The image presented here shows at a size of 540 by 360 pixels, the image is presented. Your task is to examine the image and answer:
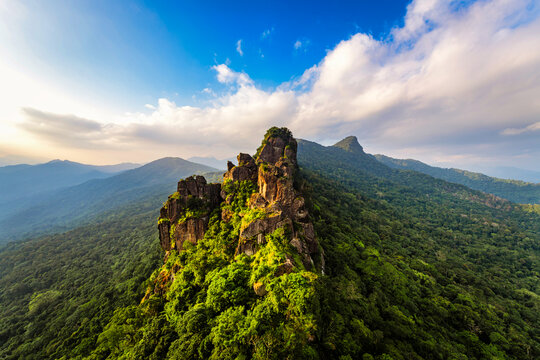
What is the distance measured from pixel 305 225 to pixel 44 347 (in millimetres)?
88142

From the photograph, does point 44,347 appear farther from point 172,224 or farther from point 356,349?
point 356,349

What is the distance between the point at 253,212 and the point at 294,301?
55.0 feet

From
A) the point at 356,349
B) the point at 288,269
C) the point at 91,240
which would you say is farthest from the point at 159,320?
the point at 91,240

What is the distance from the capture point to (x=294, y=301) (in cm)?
1797

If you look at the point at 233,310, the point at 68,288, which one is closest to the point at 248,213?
the point at 233,310

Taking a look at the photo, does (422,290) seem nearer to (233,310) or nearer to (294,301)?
(294,301)

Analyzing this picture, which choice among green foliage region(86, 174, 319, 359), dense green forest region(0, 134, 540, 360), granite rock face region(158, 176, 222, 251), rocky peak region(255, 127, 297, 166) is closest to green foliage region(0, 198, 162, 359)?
dense green forest region(0, 134, 540, 360)

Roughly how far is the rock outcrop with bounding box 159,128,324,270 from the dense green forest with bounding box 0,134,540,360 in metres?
1.41

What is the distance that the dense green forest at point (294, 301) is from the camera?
1803 cm

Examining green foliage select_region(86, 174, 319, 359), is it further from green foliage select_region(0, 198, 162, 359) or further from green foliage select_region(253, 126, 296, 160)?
green foliage select_region(253, 126, 296, 160)

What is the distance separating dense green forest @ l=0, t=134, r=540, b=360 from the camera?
18031 mm

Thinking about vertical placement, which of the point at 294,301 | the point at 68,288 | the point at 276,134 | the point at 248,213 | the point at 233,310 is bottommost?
the point at 68,288

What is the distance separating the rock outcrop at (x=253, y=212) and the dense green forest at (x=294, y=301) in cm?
141

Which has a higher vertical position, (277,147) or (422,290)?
(277,147)
